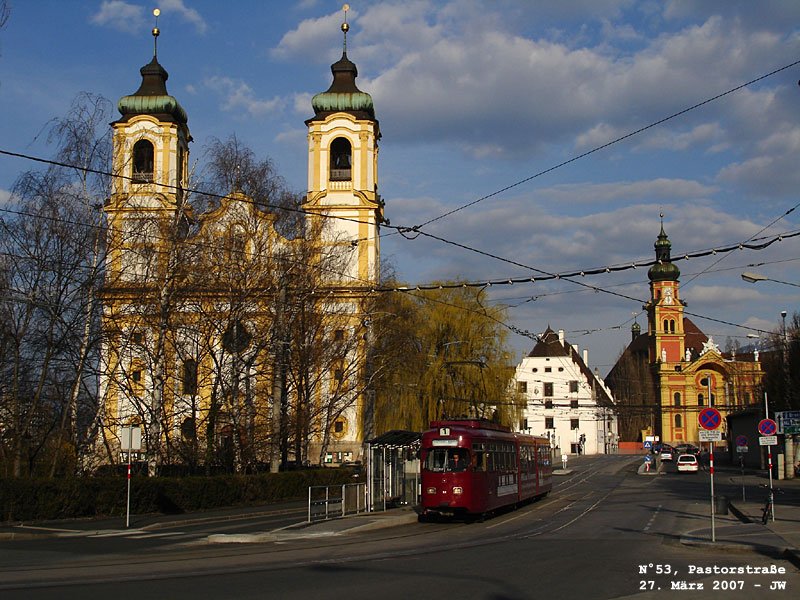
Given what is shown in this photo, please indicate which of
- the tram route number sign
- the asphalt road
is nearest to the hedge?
the asphalt road

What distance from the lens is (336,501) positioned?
29562mm

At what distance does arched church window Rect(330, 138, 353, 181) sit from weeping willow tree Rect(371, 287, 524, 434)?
36.5 ft

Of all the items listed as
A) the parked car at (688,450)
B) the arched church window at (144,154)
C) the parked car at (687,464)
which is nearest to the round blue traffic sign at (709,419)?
the arched church window at (144,154)

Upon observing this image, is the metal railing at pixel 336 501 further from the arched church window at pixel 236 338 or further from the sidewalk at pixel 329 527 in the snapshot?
the arched church window at pixel 236 338

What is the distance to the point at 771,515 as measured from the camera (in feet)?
87.7

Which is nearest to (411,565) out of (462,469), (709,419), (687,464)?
(709,419)

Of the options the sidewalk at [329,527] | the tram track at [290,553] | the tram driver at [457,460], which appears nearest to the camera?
the tram track at [290,553]

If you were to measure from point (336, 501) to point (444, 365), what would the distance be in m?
23.9

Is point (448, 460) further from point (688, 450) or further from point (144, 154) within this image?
point (688, 450)

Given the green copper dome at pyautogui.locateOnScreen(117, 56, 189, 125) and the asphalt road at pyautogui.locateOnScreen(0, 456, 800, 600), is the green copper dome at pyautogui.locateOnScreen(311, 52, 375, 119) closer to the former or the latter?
the green copper dome at pyautogui.locateOnScreen(117, 56, 189, 125)

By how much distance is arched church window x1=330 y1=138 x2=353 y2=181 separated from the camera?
202ft

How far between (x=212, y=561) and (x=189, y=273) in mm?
21129

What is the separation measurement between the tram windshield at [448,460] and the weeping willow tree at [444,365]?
2002cm

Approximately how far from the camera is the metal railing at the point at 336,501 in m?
28.3
